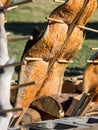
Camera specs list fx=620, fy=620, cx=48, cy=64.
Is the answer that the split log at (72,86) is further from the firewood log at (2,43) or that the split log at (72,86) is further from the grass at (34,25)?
the grass at (34,25)

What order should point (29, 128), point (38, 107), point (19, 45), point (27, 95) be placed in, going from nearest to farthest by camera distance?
1. point (29, 128)
2. point (27, 95)
3. point (38, 107)
4. point (19, 45)

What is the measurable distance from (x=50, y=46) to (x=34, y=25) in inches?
315

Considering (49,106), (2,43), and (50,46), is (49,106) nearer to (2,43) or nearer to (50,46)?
(50,46)

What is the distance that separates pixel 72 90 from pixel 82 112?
635 mm

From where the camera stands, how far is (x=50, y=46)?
3.06 meters

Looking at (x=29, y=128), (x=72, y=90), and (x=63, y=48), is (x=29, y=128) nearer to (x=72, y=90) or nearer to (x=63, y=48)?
(x=63, y=48)

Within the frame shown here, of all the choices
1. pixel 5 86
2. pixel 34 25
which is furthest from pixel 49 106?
pixel 34 25

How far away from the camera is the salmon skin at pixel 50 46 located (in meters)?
2.99

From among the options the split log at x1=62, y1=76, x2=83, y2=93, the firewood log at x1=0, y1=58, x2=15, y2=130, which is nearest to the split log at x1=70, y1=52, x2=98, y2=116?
the split log at x1=62, y1=76, x2=83, y2=93

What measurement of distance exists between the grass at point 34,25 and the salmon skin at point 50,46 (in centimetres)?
318

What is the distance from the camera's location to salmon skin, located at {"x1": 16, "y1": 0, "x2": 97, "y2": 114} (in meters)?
2.99

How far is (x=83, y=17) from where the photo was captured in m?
3.12

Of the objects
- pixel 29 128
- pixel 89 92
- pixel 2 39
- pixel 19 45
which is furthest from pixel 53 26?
pixel 19 45

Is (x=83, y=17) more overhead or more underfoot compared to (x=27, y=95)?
more overhead
